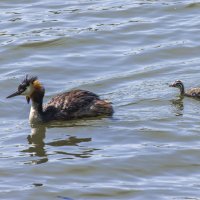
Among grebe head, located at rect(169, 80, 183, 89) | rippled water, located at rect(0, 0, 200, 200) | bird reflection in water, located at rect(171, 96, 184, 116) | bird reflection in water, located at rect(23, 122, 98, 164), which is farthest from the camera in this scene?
grebe head, located at rect(169, 80, 183, 89)

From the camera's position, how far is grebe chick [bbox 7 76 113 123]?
14.8 metres

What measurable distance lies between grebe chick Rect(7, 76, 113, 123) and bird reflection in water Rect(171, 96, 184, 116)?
108 centimetres

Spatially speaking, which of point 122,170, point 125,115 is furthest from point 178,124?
point 122,170

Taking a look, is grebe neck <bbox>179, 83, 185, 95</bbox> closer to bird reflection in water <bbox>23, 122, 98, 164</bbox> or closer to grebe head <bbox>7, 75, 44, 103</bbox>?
grebe head <bbox>7, 75, 44, 103</bbox>

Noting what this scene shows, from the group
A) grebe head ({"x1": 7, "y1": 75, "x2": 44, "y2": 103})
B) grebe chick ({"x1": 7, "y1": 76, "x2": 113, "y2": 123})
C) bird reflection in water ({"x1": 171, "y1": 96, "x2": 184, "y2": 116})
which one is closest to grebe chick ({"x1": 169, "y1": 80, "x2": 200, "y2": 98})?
bird reflection in water ({"x1": 171, "y1": 96, "x2": 184, "y2": 116})

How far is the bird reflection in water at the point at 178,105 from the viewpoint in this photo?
48.0 feet

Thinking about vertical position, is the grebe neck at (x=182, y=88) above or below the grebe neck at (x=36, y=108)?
above

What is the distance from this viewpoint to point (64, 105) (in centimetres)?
1488

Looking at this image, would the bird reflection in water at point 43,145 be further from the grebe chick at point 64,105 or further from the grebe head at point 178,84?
the grebe head at point 178,84

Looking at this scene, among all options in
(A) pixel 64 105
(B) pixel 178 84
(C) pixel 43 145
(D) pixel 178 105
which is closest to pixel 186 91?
(B) pixel 178 84

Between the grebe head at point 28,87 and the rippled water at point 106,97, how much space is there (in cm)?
42

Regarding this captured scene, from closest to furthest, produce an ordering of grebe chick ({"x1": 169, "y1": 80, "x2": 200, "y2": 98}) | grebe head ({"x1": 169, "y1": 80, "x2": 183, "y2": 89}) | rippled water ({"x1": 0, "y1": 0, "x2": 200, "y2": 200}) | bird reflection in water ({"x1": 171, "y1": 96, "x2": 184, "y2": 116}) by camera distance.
Result: rippled water ({"x1": 0, "y1": 0, "x2": 200, "y2": 200}), bird reflection in water ({"x1": 171, "y1": 96, "x2": 184, "y2": 116}), grebe chick ({"x1": 169, "y1": 80, "x2": 200, "y2": 98}), grebe head ({"x1": 169, "y1": 80, "x2": 183, "y2": 89})

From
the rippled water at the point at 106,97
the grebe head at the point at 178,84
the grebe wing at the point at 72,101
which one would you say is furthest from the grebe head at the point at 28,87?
the grebe head at the point at 178,84

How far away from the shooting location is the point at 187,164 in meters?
12.3
